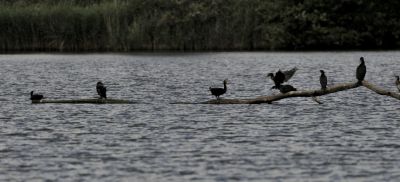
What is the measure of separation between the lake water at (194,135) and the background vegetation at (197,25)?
2320 cm

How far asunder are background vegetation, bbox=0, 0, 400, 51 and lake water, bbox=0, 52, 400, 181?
2320 cm

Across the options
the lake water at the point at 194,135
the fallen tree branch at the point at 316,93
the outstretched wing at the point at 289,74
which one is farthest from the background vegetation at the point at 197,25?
the fallen tree branch at the point at 316,93

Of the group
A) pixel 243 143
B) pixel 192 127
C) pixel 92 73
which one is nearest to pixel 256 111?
pixel 192 127

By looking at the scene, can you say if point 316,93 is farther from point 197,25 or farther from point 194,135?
point 197,25

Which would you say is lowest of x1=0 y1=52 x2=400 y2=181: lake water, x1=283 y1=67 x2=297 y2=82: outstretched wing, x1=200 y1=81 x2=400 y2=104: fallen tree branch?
x1=0 y1=52 x2=400 y2=181: lake water

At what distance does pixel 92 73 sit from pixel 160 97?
650 inches

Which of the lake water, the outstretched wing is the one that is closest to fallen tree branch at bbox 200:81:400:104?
the lake water

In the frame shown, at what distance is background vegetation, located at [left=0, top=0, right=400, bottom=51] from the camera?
71.1 meters

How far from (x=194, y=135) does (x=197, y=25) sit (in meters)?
47.3

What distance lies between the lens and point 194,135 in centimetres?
2567

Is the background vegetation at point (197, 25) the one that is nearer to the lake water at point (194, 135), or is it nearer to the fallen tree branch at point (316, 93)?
the lake water at point (194, 135)

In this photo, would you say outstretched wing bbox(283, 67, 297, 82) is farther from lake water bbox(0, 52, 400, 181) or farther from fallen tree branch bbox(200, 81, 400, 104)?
fallen tree branch bbox(200, 81, 400, 104)

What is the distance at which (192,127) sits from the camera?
27422 millimetres

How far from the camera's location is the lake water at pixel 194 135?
66.6ft
